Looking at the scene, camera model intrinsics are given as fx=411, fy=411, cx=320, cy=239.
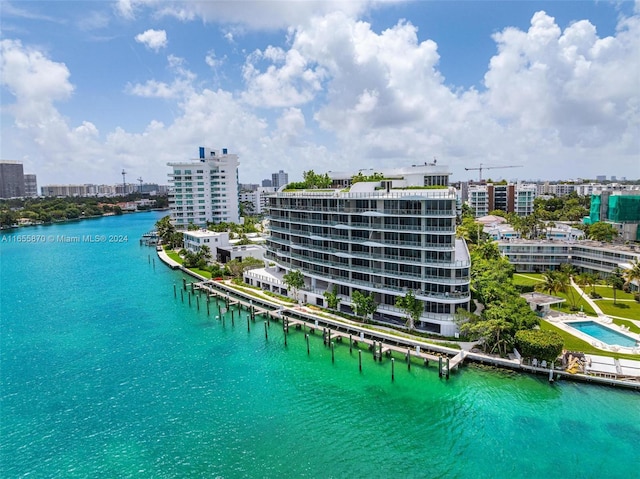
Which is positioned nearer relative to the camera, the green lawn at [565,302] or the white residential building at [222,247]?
the green lawn at [565,302]

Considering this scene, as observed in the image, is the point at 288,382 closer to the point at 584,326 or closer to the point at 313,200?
the point at 313,200

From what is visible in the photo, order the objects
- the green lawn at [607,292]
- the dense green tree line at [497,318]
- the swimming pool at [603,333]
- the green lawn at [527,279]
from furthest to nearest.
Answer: the green lawn at [527,279]
the green lawn at [607,292]
the swimming pool at [603,333]
the dense green tree line at [497,318]

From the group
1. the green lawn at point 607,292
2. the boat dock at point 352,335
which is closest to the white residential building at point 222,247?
the boat dock at point 352,335

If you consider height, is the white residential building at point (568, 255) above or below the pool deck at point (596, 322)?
above

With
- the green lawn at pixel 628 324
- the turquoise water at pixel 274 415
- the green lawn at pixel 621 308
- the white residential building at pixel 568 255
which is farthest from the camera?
the white residential building at pixel 568 255

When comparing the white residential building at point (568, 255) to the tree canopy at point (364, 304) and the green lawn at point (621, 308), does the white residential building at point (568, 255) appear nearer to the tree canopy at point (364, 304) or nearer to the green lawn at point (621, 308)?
the green lawn at point (621, 308)

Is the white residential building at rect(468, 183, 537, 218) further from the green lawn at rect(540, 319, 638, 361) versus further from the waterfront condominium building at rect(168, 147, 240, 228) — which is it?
the green lawn at rect(540, 319, 638, 361)
